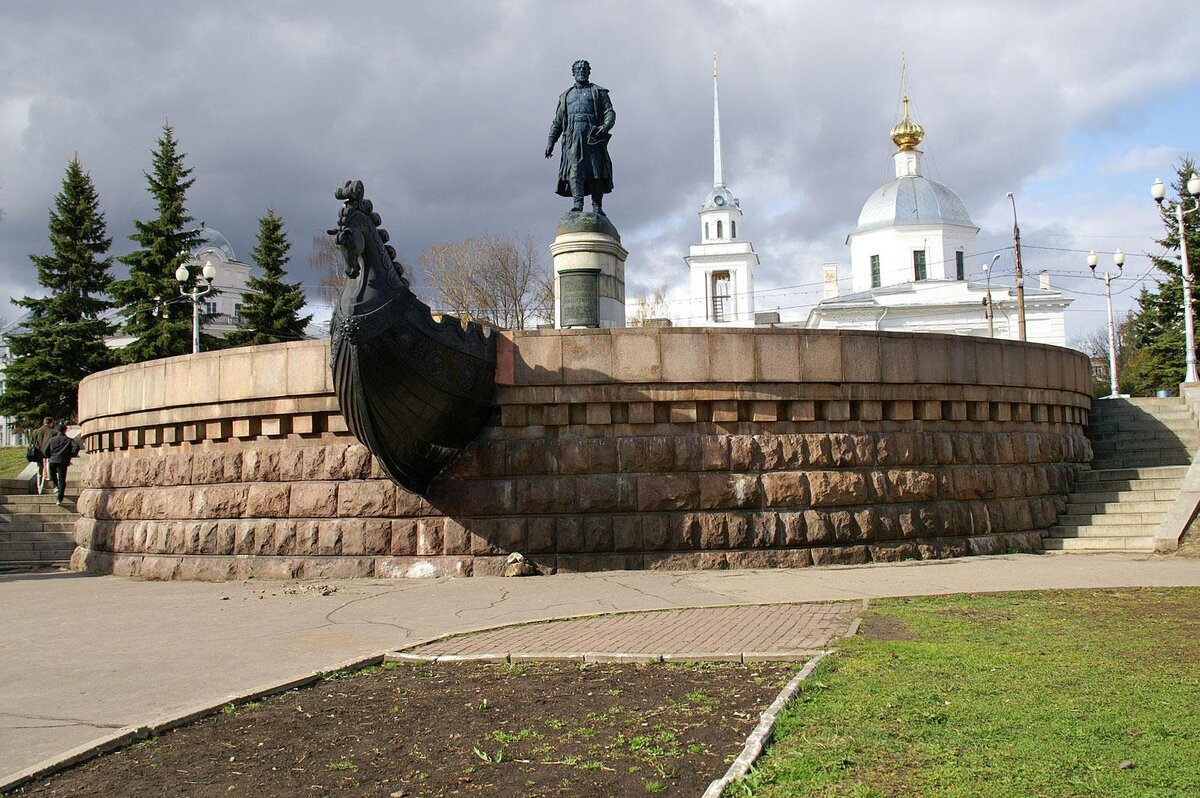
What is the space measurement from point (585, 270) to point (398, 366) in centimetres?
718

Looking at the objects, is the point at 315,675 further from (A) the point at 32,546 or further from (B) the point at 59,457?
(B) the point at 59,457

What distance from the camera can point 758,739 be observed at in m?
4.34

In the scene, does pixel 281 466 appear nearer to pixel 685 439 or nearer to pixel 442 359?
pixel 442 359

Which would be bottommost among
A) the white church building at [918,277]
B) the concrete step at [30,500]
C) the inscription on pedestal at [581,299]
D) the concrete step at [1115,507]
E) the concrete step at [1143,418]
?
the concrete step at [1115,507]

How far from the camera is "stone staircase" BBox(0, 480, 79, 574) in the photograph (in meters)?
16.4

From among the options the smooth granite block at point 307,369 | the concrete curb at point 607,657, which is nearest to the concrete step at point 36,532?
the smooth granite block at point 307,369

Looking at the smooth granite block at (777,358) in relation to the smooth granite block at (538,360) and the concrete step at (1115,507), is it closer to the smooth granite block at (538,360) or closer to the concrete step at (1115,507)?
the smooth granite block at (538,360)

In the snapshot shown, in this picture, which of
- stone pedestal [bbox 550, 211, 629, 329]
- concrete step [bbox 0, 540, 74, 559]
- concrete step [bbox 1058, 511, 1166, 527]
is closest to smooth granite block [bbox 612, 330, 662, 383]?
stone pedestal [bbox 550, 211, 629, 329]

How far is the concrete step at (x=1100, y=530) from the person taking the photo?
13.1m

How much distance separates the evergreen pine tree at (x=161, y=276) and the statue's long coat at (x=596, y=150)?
82.8 feet

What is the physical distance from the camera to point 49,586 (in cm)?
1257

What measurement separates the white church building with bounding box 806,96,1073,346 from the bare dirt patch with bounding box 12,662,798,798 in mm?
56023

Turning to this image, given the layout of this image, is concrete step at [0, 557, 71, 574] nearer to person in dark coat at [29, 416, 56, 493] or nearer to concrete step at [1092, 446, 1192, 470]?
person in dark coat at [29, 416, 56, 493]

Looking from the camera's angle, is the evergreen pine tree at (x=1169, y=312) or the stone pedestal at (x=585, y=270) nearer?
the stone pedestal at (x=585, y=270)
